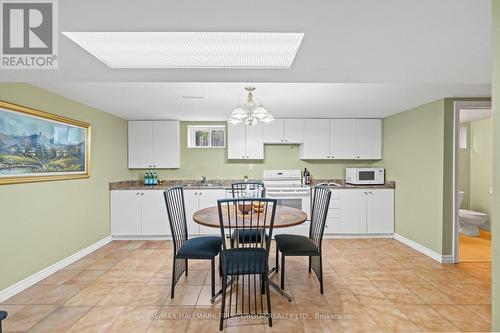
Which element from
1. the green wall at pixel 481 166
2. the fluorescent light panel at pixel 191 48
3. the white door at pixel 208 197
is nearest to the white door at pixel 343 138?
the white door at pixel 208 197

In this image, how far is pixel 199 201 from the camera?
418 centimetres

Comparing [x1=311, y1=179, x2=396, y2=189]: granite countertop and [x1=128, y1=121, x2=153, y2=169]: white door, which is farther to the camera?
[x1=128, y1=121, x2=153, y2=169]: white door

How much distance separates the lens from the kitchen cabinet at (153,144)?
14.7ft

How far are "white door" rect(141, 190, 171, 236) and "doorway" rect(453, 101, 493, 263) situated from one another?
15.0ft

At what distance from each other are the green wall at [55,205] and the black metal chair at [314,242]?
8.76 feet

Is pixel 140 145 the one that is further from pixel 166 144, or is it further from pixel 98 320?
pixel 98 320

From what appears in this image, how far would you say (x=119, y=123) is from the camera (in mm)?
4305

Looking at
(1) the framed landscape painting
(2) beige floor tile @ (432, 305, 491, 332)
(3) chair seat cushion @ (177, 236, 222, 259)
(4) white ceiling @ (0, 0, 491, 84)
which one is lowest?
(2) beige floor tile @ (432, 305, 491, 332)

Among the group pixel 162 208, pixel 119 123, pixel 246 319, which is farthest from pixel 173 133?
pixel 246 319

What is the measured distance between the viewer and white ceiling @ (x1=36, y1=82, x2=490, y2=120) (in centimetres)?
267

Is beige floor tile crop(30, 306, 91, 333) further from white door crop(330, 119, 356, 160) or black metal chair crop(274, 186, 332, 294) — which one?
white door crop(330, 119, 356, 160)

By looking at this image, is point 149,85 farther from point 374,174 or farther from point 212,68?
point 374,174

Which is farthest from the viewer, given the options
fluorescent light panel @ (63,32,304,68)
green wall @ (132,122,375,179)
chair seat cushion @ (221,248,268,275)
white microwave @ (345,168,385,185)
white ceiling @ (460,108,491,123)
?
green wall @ (132,122,375,179)

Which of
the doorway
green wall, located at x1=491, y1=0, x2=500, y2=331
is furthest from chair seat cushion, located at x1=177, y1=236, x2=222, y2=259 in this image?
the doorway
